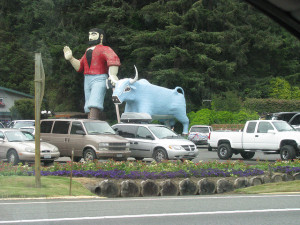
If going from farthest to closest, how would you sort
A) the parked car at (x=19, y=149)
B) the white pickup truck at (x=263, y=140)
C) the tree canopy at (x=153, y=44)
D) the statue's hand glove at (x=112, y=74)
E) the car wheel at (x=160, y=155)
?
1. the tree canopy at (x=153, y=44)
2. the statue's hand glove at (x=112, y=74)
3. the white pickup truck at (x=263, y=140)
4. the car wheel at (x=160, y=155)
5. the parked car at (x=19, y=149)

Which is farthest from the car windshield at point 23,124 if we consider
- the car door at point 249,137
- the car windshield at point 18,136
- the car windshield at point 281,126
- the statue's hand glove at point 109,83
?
the car windshield at point 281,126

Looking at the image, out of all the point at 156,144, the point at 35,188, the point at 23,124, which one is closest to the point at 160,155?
the point at 156,144

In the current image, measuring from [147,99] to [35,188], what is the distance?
21485 millimetres

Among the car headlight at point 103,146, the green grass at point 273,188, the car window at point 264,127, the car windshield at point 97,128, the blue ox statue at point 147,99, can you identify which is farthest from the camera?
the blue ox statue at point 147,99

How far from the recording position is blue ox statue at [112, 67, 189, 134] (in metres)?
31.4

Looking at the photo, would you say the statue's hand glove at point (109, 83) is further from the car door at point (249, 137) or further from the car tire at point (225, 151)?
the car door at point (249, 137)

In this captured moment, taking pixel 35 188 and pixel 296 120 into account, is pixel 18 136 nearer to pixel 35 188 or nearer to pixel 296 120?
pixel 35 188

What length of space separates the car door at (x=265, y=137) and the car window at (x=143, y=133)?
199 inches

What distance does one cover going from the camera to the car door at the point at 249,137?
23.0 metres

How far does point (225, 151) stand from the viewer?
24.5 metres

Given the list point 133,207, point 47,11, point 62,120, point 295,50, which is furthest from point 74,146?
point 295,50

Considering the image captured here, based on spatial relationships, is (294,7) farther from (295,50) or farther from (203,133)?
(295,50)

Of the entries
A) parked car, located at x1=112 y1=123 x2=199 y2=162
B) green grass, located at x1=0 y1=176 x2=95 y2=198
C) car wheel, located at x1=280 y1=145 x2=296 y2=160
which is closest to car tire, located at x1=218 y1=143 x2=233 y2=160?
car wheel, located at x1=280 y1=145 x2=296 y2=160

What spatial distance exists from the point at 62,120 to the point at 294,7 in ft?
65.7
